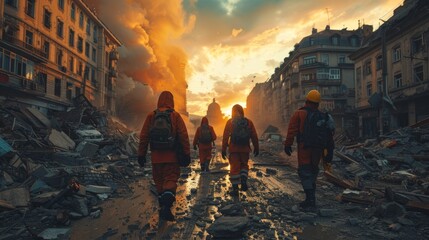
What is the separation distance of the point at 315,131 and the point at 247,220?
6.68ft

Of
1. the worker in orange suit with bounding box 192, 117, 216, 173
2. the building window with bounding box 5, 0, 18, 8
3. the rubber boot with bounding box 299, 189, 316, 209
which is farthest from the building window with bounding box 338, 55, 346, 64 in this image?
the rubber boot with bounding box 299, 189, 316, 209

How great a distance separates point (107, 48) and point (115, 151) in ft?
92.5

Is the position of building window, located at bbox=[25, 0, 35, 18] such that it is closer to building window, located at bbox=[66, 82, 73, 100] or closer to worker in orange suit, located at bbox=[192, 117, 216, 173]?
building window, located at bbox=[66, 82, 73, 100]

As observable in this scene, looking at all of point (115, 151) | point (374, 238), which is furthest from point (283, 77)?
point (374, 238)

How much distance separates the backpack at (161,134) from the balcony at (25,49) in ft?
70.3

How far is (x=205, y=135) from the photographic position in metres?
8.83

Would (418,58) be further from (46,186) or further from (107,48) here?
(107,48)

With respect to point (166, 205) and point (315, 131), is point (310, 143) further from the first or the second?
point (166, 205)

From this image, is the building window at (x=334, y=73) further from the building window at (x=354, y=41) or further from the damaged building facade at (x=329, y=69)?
the building window at (x=354, y=41)

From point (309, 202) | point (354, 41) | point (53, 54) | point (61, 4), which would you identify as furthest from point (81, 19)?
point (354, 41)

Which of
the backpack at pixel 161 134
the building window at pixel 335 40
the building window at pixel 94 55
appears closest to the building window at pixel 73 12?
the building window at pixel 94 55

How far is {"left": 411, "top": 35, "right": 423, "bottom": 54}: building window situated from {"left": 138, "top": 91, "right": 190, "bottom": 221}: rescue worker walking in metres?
24.4

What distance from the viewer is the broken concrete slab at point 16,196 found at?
4.26 m

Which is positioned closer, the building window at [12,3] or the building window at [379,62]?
the building window at [12,3]
